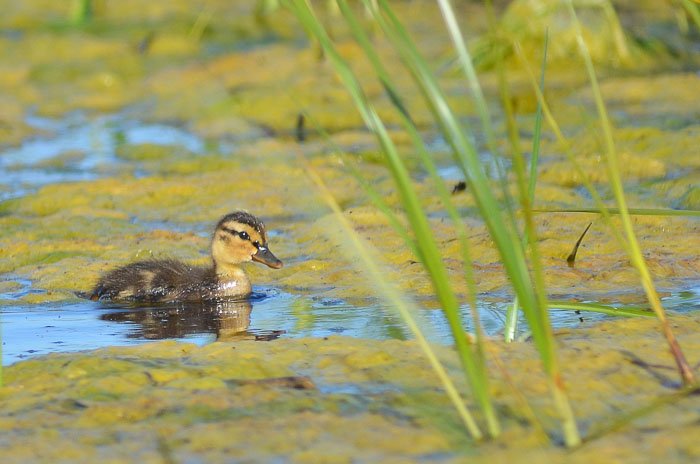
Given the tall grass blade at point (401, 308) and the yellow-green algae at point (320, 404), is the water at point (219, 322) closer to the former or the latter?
the yellow-green algae at point (320, 404)

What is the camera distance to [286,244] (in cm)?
661

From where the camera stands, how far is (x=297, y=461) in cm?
316

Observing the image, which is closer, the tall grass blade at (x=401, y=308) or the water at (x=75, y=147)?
the tall grass blade at (x=401, y=308)

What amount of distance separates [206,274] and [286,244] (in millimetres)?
697

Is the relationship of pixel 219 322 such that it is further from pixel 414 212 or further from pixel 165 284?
pixel 414 212

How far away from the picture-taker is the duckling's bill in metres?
5.98

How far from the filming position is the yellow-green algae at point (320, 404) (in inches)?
126

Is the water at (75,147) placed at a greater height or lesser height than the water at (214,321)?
greater

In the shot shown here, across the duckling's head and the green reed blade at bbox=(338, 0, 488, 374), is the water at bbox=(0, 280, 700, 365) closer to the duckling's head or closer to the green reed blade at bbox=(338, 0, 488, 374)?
the duckling's head

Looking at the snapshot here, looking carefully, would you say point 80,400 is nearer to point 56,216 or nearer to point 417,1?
point 56,216

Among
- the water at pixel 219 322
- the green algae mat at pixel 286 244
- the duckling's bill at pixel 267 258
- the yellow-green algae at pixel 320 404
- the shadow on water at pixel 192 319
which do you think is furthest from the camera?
the duckling's bill at pixel 267 258

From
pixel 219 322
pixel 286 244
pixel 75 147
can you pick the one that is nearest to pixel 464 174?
pixel 219 322

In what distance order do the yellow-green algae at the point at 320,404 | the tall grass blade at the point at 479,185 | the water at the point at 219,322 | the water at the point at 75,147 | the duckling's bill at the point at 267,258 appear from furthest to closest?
the water at the point at 75,147 → the duckling's bill at the point at 267,258 → the water at the point at 219,322 → the yellow-green algae at the point at 320,404 → the tall grass blade at the point at 479,185

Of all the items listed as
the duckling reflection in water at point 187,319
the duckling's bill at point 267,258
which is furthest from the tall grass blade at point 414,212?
the duckling's bill at point 267,258
